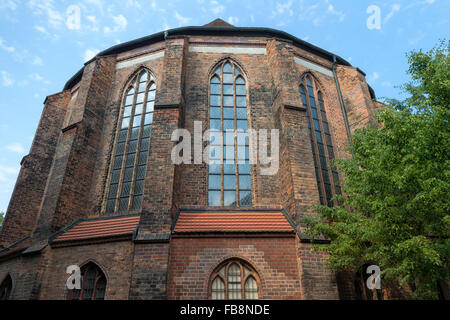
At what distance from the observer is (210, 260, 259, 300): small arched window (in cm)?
755

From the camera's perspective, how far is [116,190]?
33.9 ft

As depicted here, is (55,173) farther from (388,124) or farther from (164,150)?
(388,124)

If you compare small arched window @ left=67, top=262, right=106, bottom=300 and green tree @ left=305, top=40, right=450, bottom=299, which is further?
small arched window @ left=67, top=262, right=106, bottom=300

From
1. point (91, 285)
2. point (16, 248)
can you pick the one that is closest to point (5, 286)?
point (16, 248)

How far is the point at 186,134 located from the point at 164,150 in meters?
1.43

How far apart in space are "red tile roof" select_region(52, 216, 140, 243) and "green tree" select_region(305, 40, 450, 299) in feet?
16.7

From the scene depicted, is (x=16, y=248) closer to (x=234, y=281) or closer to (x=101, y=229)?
(x=101, y=229)

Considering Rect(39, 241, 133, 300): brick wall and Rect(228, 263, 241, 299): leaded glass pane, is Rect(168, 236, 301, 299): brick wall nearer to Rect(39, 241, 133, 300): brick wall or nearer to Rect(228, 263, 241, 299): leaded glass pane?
Rect(228, 263, 241, 299): leaded glass pane

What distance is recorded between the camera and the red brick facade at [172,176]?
7.61 m

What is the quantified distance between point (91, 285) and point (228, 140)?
243 inches

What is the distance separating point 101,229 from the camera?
888cm

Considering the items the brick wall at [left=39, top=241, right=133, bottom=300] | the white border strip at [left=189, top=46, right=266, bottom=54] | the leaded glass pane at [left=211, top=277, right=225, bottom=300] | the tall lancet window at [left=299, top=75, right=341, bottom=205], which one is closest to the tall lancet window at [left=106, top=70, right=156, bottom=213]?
the brick wall at [left=39, top=241, right=133, bottom=300]
